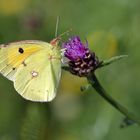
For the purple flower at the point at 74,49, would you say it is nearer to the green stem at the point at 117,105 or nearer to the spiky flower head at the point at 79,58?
the spiky flower head at the point at 79,58

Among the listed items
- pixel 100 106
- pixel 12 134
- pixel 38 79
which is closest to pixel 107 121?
pixel 100 106

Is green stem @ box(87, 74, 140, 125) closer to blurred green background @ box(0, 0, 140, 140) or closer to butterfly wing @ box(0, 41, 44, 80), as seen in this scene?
butterfly wing @ box(0, 41, 44, 80)

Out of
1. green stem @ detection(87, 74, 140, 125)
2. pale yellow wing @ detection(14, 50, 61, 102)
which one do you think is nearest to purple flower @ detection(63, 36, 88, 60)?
pale yellow wing @ detection(14, 50, 61, 102)

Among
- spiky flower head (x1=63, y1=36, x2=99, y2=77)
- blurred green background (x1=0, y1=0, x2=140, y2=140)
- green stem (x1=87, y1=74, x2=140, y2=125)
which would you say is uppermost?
spiky flower head (x1=63, y1=36, x2=99, y2=77)

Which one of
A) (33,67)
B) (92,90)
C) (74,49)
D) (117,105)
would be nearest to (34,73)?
(33,67)

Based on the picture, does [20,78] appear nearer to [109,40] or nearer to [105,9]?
[109,40]

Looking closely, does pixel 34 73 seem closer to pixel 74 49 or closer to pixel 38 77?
pixel 38 77

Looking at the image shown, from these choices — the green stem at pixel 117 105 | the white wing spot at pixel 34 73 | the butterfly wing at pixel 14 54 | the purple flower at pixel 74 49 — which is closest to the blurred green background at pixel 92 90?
the white wing spot at pixel 34 73
